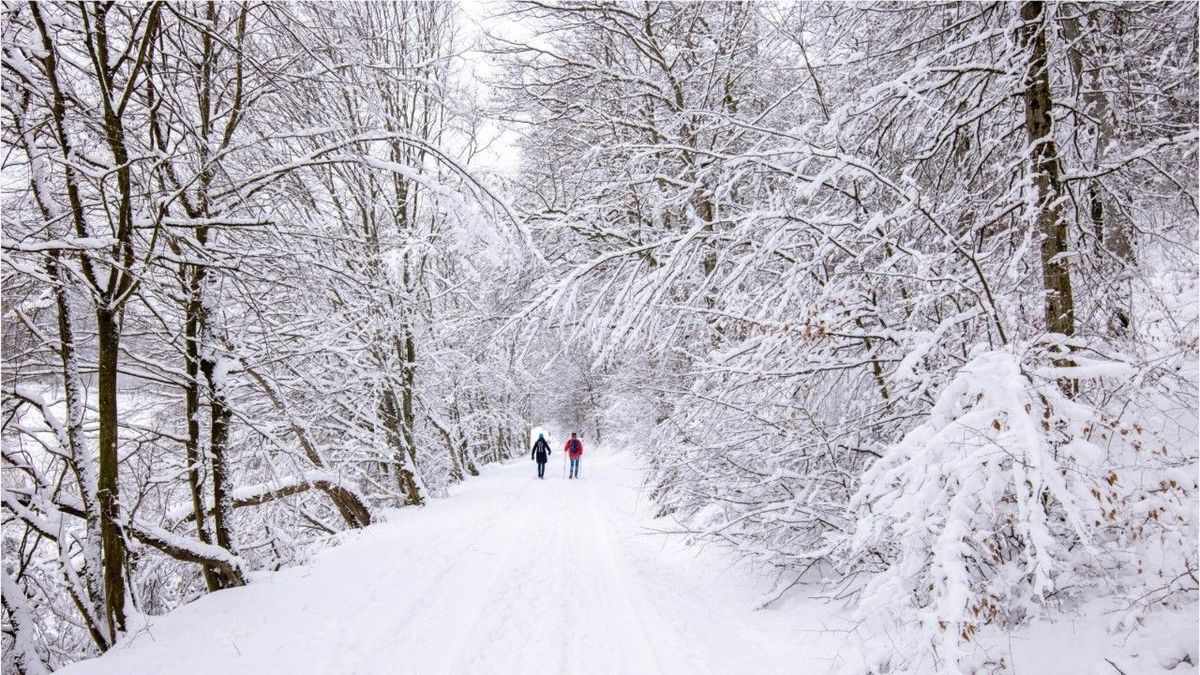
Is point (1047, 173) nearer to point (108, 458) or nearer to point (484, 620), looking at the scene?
point (484, 620)

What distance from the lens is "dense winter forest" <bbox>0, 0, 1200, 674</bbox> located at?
2281 millimetres

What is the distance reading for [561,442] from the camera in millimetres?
58344

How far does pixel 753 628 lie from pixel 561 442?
2169 inches

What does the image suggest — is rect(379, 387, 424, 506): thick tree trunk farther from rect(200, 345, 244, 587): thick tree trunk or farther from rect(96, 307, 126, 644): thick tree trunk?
rect(96, 307, 126, 644): thick tree trunk

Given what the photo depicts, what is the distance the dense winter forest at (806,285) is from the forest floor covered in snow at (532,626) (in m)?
0.22

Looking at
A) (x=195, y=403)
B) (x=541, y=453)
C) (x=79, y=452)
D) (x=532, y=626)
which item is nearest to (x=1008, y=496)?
Result: (x=532, y=626)

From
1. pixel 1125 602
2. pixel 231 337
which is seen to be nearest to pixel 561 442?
pixel 231 337

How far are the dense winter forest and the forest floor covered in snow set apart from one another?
8.8 inches

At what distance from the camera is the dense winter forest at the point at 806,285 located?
7.48 feet

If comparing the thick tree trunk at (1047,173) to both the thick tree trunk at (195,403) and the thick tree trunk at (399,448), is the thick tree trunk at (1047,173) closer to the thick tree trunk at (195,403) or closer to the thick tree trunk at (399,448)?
the thick tree trunk at (195,403)

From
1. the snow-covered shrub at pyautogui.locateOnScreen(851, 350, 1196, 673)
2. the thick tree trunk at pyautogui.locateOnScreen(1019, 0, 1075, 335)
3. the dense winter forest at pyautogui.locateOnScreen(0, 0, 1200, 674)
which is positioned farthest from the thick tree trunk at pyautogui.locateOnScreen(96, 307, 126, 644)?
the thick tree trunk at pyautogui.locateOnScreen(1019, 0, 1075, 335)

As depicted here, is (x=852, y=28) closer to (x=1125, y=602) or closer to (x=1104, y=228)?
(x=1104, y=228)

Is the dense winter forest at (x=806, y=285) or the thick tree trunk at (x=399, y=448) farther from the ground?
the dense winter forest at (x=806, y=285)

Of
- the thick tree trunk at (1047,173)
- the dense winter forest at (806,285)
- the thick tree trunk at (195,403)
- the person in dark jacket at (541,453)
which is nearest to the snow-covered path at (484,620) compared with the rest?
the dense winter forest at (806,285)
